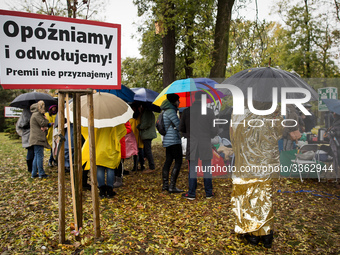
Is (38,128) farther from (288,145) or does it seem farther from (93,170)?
(288,145)

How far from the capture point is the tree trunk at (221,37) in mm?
9234

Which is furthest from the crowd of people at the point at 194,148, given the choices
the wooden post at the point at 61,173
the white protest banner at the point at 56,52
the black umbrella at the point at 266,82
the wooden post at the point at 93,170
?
the white protest banner at the point at 56,52

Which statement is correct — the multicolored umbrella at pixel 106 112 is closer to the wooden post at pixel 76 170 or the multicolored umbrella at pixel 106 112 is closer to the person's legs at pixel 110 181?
the wooden post at pixel 76 170

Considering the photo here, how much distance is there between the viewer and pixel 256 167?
3.89m

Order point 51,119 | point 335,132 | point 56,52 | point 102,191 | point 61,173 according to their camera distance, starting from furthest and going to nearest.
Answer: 1. point 51,119
2. point 335,132
3. point 102,191
4. point 61,173
5. point 56,52

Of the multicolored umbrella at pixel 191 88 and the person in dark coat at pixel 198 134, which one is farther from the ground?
the multicolored umbrella at pixel 191 88

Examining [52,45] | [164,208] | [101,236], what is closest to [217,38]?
[164,208]

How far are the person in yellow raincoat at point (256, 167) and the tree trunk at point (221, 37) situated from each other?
567 cm

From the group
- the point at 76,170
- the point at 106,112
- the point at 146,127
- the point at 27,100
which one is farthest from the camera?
the point at 27,100

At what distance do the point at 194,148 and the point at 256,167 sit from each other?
202 cm

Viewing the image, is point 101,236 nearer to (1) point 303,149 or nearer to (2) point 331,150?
(1) point 303,149

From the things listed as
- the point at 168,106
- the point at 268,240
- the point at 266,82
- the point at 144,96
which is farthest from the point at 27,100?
the point at 268,240

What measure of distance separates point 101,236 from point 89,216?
2.81 ft

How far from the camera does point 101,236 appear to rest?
4176mm
